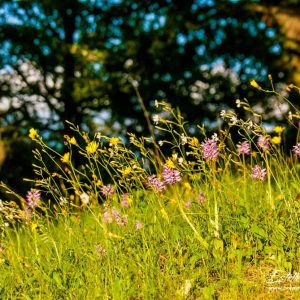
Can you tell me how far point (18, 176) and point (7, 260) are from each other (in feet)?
24.2

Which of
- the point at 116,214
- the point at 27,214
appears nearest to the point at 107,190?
the point at 116,214

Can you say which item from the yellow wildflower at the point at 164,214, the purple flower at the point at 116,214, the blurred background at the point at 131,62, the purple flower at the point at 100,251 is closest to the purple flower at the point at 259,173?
the yellow wildflower at the point at 164,214

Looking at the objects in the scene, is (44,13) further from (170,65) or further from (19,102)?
(170,65)

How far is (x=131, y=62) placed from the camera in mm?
10875

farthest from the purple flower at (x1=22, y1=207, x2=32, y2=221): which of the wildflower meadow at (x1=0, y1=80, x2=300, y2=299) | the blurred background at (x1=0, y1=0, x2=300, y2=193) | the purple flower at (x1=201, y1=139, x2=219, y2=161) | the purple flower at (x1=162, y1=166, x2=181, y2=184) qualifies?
the blurred background at (x1=0, y1=0, x2=300, y2=193)

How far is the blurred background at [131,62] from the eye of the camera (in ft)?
34.8

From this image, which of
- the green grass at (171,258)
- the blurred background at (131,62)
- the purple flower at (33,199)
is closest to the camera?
the green grass at (171,258)

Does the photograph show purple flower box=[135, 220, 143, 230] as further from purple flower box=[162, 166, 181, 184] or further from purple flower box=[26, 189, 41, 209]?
purple flower box=[26, 189, 41, 209]

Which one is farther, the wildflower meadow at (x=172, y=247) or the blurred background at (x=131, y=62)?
the blurred background at (x=131, y=62)

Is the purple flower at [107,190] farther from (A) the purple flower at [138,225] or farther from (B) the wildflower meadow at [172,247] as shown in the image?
(A) the purple flower at [138,225]

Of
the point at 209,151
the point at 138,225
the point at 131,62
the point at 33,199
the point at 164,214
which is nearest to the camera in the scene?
the point at 164,214

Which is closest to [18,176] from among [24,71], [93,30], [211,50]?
[24,71]

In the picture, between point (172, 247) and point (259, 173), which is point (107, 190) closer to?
point (172, 247)

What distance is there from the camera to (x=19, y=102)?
11.7 metres
